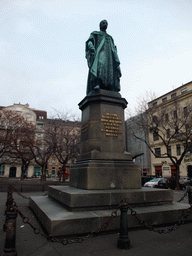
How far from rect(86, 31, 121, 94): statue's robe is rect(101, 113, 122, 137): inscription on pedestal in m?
1.70

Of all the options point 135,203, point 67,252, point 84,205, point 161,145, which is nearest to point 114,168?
point 135,203

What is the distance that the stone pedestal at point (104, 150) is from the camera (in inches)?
265

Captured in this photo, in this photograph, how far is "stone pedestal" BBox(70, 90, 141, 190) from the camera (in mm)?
6719

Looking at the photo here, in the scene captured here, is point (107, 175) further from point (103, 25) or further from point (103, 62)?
point (103, 25)

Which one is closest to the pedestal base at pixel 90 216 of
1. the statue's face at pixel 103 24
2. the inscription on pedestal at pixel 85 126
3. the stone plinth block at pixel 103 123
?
the stone plinth block at pixel 103 123

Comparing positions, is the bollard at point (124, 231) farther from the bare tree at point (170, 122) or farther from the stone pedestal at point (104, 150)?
the bare tree at point (170, 122)

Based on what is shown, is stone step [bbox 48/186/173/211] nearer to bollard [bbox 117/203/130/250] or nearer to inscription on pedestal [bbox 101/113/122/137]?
bollard [bbox 117/203/130/250]

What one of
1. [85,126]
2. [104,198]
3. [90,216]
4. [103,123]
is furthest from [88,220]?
[85,126]

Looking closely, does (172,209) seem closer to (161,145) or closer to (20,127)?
(20,127)

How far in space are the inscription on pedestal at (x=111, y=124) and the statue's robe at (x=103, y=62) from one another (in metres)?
1.70

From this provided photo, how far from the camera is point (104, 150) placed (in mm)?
7570

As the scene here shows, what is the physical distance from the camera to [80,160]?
816 cm

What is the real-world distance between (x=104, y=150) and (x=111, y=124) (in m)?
1.12

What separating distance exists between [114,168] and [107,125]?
5.93ft
